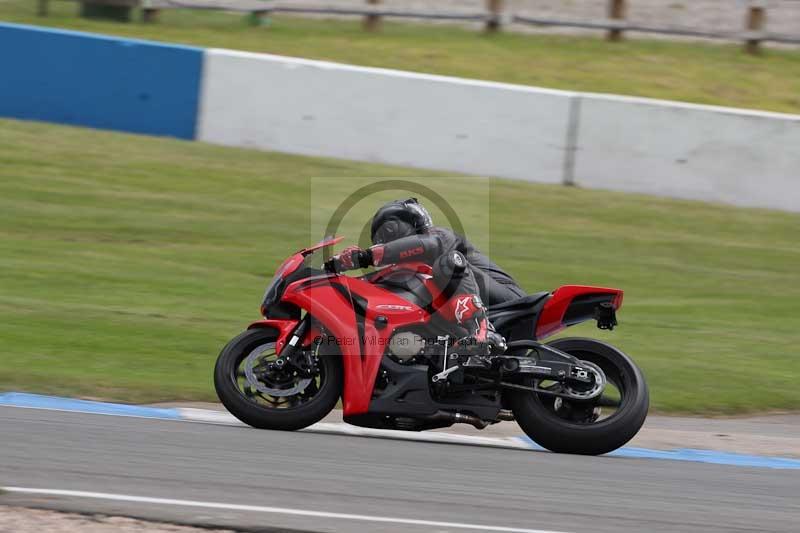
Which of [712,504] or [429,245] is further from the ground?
[429,245]

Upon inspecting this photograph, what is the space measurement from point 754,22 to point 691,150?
8.24 meters

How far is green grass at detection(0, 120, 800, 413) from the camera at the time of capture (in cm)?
945

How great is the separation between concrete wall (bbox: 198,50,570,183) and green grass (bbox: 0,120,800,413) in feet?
1.07

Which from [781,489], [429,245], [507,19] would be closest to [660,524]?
[781,489]

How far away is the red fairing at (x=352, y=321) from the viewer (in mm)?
7141

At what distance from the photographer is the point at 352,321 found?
7.21m

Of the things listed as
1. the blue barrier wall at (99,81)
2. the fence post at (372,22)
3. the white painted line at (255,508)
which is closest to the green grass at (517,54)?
the fence post at (372,22)

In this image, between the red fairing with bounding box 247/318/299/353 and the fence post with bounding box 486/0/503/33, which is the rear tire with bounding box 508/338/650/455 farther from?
the fence post with bounding box 486/0/503/33

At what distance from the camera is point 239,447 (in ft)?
22.4

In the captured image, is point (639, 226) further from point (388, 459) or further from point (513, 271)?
point (388, 459)

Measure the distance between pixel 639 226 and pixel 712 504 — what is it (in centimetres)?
944

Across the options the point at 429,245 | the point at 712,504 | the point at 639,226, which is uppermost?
the point at 429,245

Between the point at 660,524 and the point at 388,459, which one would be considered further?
the point at 388,459

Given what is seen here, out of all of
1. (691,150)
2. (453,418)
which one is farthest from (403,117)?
(453,418)
